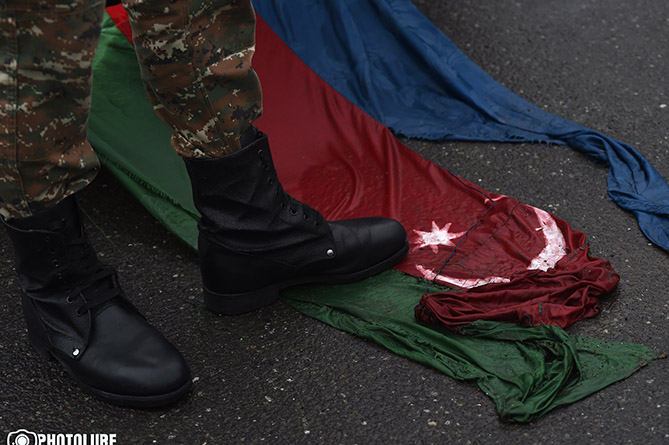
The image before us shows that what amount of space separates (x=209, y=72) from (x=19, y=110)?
0.37m

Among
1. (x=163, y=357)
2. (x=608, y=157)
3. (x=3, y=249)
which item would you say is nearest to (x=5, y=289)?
(x=3, y=249)

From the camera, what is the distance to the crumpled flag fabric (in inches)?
58.2

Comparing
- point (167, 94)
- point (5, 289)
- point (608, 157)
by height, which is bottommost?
point (608, 157)

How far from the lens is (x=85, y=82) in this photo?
1.33 m

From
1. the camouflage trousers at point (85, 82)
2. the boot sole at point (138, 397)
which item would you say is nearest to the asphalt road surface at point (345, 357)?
the boot sole at point (138, 397)

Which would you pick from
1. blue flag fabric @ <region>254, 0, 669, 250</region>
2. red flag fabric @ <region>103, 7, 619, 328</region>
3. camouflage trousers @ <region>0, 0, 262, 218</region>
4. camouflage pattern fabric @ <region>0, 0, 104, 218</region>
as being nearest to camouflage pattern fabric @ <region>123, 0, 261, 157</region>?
Result: camouflage trousers @ <region>0, 0, 262, 218</region>

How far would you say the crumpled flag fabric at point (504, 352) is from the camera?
1.48 meters

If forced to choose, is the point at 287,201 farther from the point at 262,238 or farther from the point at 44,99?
the point at 44,99

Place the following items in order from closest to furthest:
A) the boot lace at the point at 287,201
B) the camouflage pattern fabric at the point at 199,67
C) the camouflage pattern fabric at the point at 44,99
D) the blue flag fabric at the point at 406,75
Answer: the camouflage pattern fabric at the point at 44,99 < the camouflage pattern fabric at the point at 199,67 < the boot lace at the point at 287,201 < the blue flag fabric at the point at 406,75

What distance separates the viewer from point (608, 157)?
2.24 m

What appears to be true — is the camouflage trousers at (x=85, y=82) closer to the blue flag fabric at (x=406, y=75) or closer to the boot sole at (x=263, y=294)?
the boot sole at (x=263, y=294)

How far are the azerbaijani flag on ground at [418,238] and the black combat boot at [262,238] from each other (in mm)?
68

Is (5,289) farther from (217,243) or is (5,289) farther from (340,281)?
(340,281)

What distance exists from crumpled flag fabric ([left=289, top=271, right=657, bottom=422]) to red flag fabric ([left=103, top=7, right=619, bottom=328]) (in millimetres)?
46
